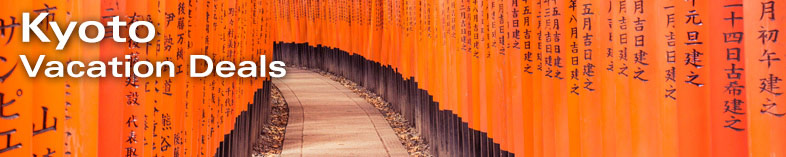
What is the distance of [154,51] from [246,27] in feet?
15.4

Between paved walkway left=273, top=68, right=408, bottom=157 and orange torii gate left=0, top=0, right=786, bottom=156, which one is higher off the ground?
orange torii gate left=0, top=0, right=786, bottom=156

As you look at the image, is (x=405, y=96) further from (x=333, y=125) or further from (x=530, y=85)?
(x=530, y=85)

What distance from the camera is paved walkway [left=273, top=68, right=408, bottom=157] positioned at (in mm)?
8547

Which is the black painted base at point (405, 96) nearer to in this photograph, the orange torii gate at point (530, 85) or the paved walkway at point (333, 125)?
the orange torii gate at point (530, 85)

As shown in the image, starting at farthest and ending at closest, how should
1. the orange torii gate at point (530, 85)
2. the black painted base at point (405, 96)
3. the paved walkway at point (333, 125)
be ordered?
the paved walkway at point (333, 125), the black painted base at point (405, 96), the orange torii gate at point (530, 85)

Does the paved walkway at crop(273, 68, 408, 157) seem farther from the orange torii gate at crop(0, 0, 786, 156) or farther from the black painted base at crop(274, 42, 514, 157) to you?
the orange torii gate at crop(0, 0, 786, 156)

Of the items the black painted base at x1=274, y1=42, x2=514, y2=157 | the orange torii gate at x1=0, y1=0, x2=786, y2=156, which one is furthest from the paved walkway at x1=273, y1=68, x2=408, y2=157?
the orange torii gate at x1=0, y1=0, x2=786, y2=156

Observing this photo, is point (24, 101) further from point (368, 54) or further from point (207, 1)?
point (368, 54)

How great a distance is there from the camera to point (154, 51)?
3195 millimetres

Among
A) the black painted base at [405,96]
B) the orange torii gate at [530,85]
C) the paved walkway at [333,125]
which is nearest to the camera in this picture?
the orange torii gate at [530,85]

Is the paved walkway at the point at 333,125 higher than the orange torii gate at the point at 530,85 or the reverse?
the reverse

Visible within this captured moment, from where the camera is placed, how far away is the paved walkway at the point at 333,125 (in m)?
8.55

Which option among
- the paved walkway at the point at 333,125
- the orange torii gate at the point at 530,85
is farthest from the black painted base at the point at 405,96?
the paved walkway at the point at 333,125

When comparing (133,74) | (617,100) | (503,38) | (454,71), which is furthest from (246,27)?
(617,100)
